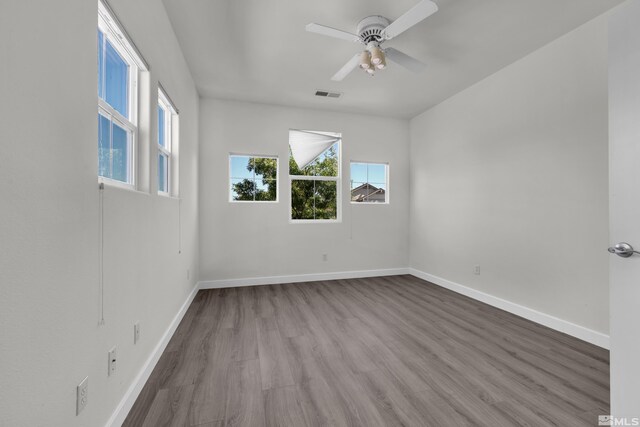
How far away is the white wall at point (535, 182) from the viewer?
8.25 ft

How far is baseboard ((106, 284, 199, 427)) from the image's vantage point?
1.51 metres

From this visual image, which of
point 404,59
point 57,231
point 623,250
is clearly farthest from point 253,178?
point 623,250

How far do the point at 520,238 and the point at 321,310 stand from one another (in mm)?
2341

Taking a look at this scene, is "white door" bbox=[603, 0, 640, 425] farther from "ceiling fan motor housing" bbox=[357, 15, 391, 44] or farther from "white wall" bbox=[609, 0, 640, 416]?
"ceiling fan motor housing" bbox=[357, 15, 391, 44]

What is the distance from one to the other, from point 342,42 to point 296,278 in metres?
3.28

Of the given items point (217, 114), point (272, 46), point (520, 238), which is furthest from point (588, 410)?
point (217, 114)

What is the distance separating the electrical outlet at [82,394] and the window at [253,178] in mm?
3327

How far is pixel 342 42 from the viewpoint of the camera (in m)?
2.83

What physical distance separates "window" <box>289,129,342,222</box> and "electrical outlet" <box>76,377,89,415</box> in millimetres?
3552

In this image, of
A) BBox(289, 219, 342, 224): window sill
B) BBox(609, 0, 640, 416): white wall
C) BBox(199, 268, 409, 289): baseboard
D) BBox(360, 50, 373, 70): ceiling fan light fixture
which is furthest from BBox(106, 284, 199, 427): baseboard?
BBox(360, 50, 373, 70): ceiling fan light fixture

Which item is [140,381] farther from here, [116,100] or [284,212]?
[284,212]

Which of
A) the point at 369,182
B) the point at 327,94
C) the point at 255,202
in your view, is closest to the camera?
the point at 327,94

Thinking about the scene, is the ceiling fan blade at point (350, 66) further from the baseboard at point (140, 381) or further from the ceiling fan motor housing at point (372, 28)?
the baseboard at point (140, 381)


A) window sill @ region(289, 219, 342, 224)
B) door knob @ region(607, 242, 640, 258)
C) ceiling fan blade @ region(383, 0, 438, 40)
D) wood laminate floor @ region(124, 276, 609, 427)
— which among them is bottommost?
wood laminate floor @ region(124, 276, 609, 427)
